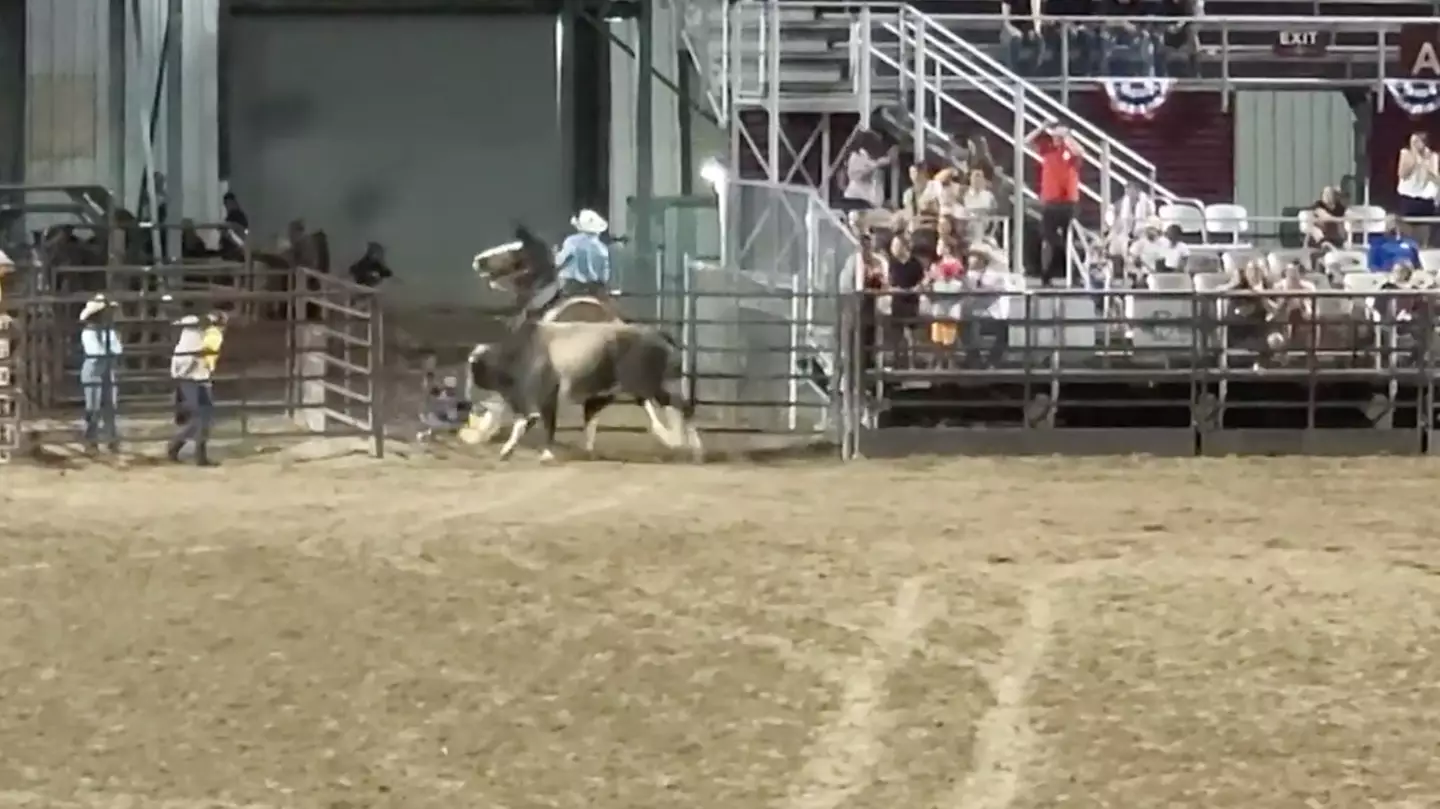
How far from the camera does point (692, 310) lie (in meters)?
14.4

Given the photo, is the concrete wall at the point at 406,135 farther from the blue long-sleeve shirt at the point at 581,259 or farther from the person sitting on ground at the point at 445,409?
the person sitting on ground at the point at 445,409

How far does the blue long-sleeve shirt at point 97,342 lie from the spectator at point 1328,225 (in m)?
9.53

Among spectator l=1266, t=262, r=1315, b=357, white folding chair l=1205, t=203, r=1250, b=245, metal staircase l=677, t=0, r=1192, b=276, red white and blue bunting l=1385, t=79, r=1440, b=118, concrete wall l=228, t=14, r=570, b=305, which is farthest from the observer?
concrete wall l=228, t=14, r=570, b=305

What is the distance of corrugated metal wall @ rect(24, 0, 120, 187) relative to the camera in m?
21.2

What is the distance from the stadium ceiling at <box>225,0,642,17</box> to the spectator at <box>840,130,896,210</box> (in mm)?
7738

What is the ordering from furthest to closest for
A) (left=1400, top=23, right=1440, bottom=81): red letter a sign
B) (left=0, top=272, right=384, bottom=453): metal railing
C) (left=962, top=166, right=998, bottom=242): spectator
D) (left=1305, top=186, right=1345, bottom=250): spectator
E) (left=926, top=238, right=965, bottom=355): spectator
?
(left=1400, top=23, right=1440, bottom=81): red letter a sign, (left=1305, top=186, right=1345, bottom=250): spectator, (left=962, top=166, right=998, bottom=242): spectator, (left=926, top=238, right=965, bottom=355): spectator, (left=0, top=272, right=384, bottom=453): metal railing

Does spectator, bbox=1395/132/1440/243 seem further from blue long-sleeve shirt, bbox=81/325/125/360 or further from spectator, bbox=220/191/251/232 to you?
spectator, bbox=220/191/251/232

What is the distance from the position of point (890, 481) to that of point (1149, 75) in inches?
306

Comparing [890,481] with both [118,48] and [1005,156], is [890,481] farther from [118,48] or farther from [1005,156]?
[118,48]

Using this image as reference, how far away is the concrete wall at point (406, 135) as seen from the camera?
24.1 metres

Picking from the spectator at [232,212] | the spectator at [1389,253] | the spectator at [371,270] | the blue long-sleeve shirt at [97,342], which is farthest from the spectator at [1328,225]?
the spectator at [232,212]

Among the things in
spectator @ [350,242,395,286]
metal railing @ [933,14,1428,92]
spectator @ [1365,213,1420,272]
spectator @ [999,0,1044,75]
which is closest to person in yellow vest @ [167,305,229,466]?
metal railing @ [933,14,1428,92]

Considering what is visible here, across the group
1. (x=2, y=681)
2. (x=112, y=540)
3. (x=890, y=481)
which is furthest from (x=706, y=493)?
(x=2, y=681)

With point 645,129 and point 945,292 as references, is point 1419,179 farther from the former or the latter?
point 645,129
